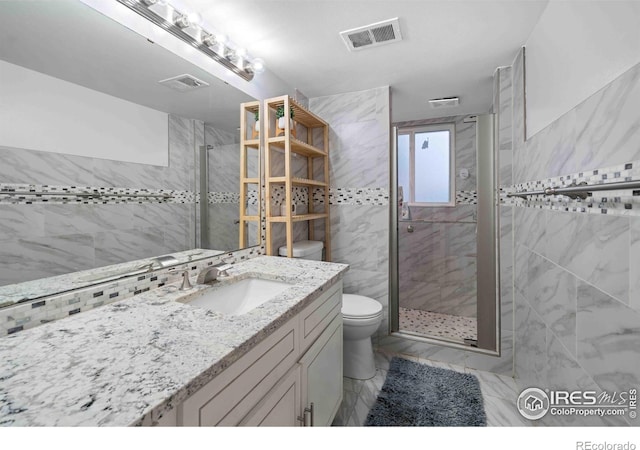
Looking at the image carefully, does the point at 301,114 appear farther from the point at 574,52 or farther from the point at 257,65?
the point at 574,52

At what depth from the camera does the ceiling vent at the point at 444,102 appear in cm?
256

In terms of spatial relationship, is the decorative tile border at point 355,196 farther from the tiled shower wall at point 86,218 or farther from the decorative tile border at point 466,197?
the tiled shower wall at point 86,218

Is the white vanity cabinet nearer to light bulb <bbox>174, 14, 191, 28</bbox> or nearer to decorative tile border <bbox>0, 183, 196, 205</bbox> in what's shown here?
decorative tile border <bbox>0, 183, 196, 205</bbox>

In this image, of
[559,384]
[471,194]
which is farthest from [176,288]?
[471,194]

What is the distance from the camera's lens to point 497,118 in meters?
2.02

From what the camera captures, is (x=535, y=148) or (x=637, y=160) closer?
(x=637, y=160)

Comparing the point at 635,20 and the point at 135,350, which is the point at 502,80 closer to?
the point at 635,20

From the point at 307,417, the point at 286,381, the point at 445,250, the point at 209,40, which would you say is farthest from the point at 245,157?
the point at 445,250

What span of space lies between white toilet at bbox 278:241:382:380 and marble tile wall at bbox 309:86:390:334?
1.17 ft

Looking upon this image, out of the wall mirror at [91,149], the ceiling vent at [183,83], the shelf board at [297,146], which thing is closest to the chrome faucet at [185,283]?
the wall mirror at [91,149]

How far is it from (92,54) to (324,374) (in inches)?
62.9

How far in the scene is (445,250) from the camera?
3061 mm

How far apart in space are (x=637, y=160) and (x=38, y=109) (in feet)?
5.95

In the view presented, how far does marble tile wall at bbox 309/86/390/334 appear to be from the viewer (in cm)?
234
